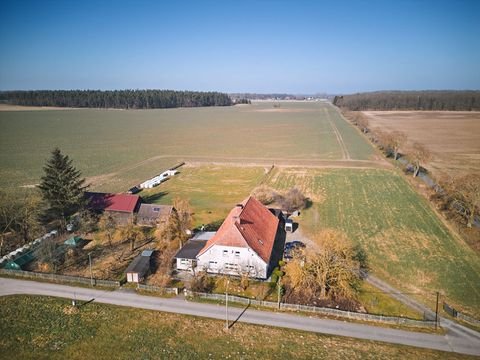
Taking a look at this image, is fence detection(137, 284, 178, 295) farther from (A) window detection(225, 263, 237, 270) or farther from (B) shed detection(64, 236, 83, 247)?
(B) shed detection(64, 236, 83, 247)

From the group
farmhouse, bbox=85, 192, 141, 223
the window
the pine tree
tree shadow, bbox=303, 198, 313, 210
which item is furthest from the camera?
tree shadow, bbox=303, 198, 313, 210

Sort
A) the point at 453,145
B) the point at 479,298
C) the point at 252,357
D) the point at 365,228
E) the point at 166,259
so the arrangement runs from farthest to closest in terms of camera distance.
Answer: the point at 453,145
the point at 365,228
the point at 166,259
the point at 479,298
the point at 252,357

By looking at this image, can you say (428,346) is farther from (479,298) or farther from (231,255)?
(231,255)

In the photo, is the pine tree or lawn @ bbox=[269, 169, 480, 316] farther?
the pine tree

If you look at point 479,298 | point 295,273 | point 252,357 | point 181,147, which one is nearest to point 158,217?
point 295,273

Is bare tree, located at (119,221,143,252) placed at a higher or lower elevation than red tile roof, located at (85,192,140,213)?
lower

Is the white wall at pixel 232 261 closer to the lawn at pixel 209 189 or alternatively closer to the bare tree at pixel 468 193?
the lawn at pixel 209 189

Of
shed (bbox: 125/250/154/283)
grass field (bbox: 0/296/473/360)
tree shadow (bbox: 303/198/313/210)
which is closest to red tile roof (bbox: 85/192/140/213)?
shed (bbox: 125/250/154/283)
